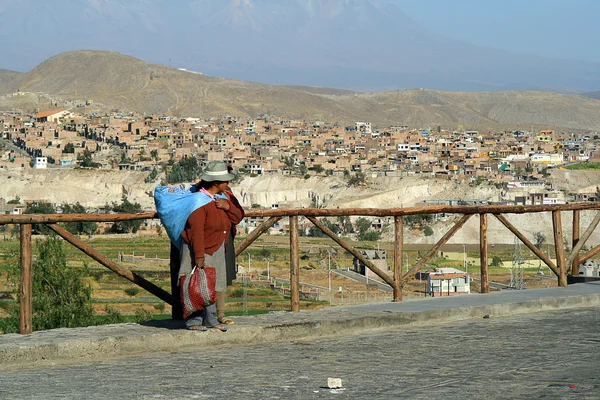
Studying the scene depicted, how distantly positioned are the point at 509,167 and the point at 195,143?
49442 millimetres

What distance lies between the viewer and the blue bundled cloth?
8.26 metres

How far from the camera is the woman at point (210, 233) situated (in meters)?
8.19

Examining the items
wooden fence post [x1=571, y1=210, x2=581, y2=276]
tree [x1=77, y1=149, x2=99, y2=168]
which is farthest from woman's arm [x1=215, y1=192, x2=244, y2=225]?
tree [x1=77, y1=149, x2=99, y2=168]

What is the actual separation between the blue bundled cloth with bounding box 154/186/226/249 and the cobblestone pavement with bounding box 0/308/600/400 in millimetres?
954

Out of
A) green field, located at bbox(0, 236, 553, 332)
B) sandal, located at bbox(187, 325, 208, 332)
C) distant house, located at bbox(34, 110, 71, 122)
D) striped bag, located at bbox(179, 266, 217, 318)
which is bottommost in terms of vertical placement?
green field, located at bbox(0, 236, 553, 332)

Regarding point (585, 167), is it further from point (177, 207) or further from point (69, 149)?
point (177, 207)

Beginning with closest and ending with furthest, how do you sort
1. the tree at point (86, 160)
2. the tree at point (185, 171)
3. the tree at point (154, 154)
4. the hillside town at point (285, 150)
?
the tree at point (185, 171)
the hillside town at point (285, 150)
the tree at point (86, 160)
the tree at point (154, 154)

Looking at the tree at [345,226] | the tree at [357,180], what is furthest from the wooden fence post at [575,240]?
the tree at [357,180]

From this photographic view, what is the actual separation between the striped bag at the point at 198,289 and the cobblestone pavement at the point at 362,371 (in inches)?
14.1

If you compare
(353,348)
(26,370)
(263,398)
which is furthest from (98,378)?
(353,348)

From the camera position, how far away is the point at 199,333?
836cm

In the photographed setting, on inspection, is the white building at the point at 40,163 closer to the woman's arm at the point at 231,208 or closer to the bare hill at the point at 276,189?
the bare hill at the point at 276,189

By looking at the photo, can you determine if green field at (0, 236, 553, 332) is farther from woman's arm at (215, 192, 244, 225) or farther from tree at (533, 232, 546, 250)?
woman's arm at (215, 192, 244, 225)

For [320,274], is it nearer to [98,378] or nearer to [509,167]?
[98,378]
